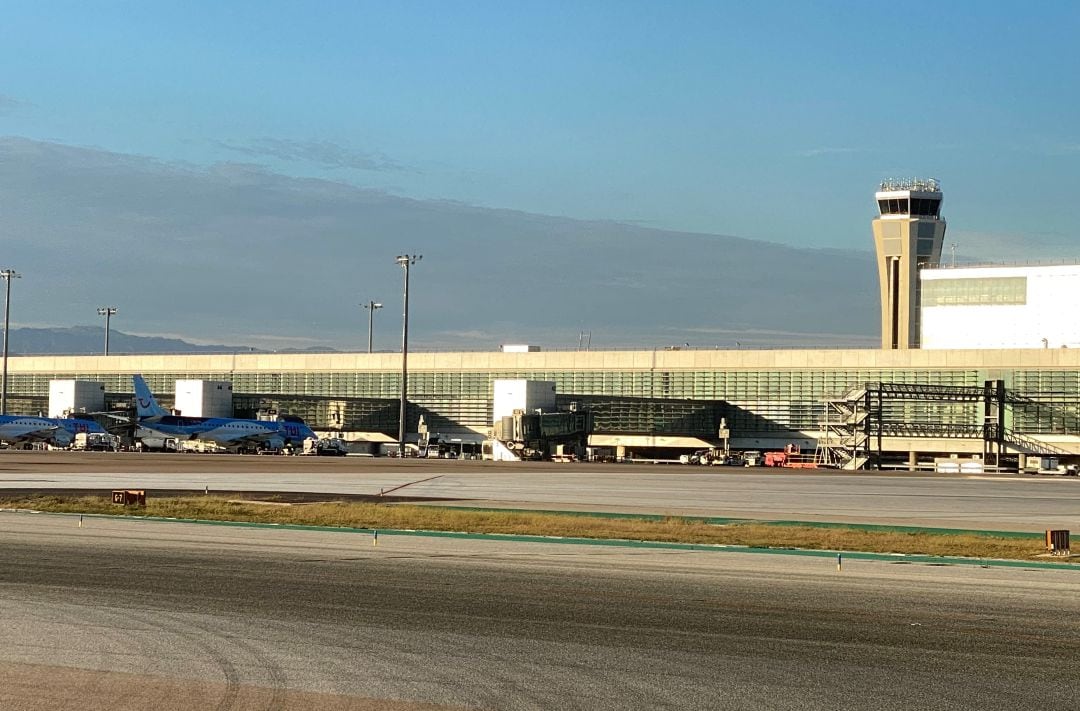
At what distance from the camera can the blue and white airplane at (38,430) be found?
12481 cm

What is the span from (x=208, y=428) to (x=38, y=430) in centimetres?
1601

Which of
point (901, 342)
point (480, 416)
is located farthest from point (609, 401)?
point (901, 342)

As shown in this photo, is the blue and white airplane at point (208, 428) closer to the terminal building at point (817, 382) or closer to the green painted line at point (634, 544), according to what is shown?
the terminal building at point (817, 382)

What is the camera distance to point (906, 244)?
171 m

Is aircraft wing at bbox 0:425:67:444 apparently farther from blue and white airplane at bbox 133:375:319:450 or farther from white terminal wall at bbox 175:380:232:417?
white terminal wall at bbox 175:380:232:417

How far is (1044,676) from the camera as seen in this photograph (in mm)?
17203

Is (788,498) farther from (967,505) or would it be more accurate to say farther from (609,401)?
(609,401)

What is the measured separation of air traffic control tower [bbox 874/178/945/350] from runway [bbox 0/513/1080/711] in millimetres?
146684

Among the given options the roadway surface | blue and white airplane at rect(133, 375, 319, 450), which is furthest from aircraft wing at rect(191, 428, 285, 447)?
the roadway surface

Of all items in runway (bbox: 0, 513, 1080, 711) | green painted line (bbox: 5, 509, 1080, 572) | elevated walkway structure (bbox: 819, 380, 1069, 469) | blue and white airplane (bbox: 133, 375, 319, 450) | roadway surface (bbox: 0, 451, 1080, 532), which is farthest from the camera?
blue and white airplane (bbox: 133, 375, 319, 450)

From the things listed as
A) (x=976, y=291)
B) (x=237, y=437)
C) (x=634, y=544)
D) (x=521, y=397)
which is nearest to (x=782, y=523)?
(x=634, y=544)

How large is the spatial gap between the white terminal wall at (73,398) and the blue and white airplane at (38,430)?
842 inches

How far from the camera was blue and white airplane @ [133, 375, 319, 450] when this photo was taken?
130125 mm

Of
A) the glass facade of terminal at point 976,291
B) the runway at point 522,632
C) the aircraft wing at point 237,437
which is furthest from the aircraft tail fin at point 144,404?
the runway at point 522,632
